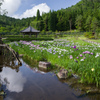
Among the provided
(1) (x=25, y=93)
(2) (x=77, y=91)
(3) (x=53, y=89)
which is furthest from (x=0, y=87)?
(2) (x=77, y=91)

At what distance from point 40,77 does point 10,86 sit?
1200 mm

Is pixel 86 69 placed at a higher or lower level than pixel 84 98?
higher

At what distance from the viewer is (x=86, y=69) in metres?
3.69

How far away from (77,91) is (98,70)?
1130mm

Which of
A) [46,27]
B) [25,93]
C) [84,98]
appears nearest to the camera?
[84,98]

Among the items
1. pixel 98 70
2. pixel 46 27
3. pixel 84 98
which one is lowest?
pixel 84 98

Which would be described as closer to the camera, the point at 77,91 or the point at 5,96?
the point at 5,96

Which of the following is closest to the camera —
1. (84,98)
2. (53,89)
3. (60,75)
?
(84,98)

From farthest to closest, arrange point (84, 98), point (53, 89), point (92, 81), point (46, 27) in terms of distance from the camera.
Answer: point (46, 27) < point (92, 81) < point (53, 89) < point (84, 98)

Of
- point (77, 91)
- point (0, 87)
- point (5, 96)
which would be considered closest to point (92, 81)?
point (77, 91)

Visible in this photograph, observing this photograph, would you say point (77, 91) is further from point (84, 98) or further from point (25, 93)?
point (25, 93)

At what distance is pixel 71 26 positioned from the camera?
Answer: 2835 inches

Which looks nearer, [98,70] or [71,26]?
[98,70]

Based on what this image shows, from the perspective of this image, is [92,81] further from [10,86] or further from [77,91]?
[10,86]
